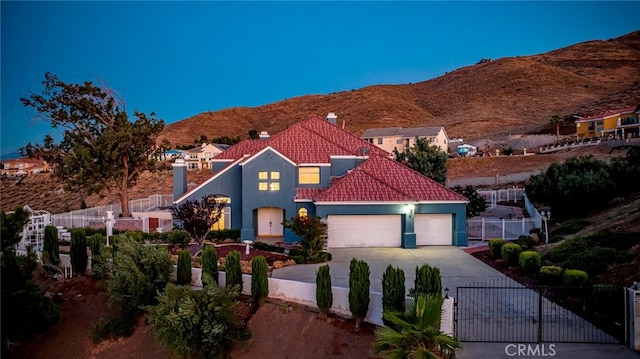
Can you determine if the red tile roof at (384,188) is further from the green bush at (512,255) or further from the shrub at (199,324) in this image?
the shrub at (199,324)

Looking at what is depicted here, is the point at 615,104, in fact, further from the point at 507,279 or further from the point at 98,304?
the point at 98,304

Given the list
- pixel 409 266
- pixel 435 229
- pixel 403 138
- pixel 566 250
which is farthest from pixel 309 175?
pixel 403 138

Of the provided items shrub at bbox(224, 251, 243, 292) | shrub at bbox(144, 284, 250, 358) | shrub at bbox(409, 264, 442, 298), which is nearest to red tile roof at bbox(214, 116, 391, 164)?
shrub at bbox(224, 251, 243, 292)

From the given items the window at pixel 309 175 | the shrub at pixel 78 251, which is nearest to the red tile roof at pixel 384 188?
the window at pixel 309 175

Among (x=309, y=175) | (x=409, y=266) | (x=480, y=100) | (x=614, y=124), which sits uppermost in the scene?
(x=480, y=100)

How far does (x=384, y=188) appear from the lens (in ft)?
84.0

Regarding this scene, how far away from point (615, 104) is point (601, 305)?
3950 inches

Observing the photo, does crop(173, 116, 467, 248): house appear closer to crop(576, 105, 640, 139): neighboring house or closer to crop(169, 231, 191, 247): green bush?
crop(169, 231, 191, 247): green bush

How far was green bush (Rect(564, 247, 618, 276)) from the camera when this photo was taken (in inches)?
655

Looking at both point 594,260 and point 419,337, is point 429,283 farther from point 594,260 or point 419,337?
point 594,260

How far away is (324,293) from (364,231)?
1099 cm

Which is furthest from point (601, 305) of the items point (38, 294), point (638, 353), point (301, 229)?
point (38, 294)

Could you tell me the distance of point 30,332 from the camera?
568 inches

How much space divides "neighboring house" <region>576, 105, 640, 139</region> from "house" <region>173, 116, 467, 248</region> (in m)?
49.7
